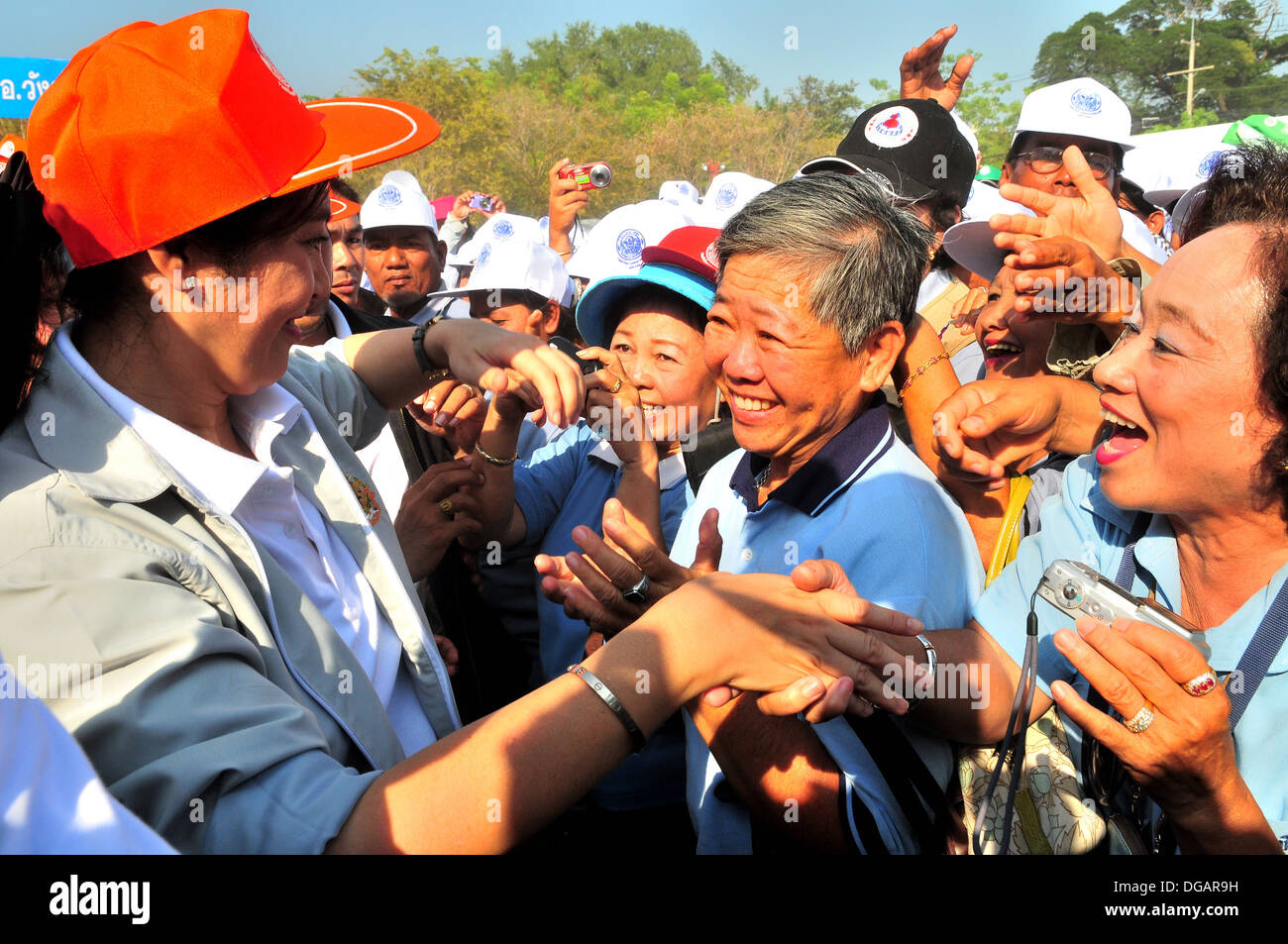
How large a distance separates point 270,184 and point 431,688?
45.4 inches

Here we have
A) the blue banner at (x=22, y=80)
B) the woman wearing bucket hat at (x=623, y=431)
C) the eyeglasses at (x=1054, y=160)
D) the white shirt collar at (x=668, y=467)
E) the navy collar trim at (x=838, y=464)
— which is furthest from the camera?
the blue banner at (x=22, y=80)

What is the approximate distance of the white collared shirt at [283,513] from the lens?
179 centimetres

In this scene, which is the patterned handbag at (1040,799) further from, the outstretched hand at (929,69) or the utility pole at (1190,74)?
the utility pole at (1190,74)

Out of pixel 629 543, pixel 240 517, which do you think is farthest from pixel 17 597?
→ pixel 629 543

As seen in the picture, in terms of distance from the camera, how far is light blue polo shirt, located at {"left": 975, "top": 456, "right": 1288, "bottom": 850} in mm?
1771

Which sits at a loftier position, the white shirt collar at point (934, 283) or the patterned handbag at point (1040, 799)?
the white shirt collar at point (934, 283)

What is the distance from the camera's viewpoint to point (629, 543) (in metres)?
2.04

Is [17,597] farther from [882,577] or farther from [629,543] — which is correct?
[882,577]

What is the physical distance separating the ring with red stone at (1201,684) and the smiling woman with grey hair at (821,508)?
50 cm

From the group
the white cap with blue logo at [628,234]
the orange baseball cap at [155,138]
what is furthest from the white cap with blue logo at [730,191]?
the orange baseball cap at [155,138]

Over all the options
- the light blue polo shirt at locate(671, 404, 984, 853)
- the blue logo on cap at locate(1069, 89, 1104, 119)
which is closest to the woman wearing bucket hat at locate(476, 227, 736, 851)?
the light blue polo shirt at locate(671, 404, 984, 853)

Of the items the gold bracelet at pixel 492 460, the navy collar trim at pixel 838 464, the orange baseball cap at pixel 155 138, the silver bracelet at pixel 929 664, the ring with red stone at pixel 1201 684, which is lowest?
the silver bracelet at pixel 929 664

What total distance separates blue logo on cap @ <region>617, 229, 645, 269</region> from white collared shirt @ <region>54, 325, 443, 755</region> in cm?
292

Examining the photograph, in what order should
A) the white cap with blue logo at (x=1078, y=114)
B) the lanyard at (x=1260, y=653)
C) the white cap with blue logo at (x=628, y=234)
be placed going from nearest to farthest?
the lanyard at (x=1260, y=653) → the white cap with blue logo at (x=1078, y=114) → the white cap with blue logo at (x=628, y=234)
